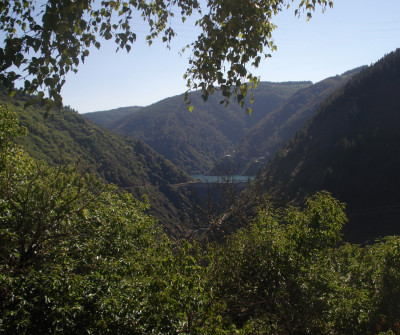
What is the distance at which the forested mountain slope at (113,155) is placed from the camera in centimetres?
7256

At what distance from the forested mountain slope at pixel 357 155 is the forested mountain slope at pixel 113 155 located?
88.8 ft

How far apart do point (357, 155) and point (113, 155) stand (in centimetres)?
6360

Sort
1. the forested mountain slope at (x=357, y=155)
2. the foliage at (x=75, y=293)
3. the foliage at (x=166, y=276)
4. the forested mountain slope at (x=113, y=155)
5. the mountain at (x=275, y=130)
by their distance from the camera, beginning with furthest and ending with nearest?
the mountain at (x=275, y=130)
the forested mountain slope at (x=113, y=155)
the forested mountain slope at (x=357, y=155)
the foliage at (x=166, y=276)
the foliage at (x=75, y=293)

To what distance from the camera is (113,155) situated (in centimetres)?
9556

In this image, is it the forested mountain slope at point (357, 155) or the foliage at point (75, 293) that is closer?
the foliage at point (75, 293)

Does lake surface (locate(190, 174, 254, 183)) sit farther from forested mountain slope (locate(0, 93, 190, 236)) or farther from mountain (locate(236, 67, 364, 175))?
mountain (locate(236, 67, 364, 175))

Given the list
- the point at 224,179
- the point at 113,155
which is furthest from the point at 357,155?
the point at 224,179

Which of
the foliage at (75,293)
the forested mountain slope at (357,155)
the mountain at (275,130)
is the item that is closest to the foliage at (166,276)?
the foliage at (75,293)

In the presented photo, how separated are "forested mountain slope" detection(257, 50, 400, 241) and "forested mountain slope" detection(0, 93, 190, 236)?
27.1m

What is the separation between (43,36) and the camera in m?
2.98

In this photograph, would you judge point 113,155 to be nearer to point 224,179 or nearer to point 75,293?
point 224,179

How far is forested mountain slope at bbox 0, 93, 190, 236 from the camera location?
72562mm

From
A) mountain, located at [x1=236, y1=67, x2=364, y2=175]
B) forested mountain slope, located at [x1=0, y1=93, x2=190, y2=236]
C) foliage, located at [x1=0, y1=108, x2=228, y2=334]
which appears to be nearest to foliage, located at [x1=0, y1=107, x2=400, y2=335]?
foliage, located at [x1=0, y1=108, x2=228, y2=334]

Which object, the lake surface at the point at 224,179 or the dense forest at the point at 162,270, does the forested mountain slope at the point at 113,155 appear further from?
the dense forest at the point at 162,270
